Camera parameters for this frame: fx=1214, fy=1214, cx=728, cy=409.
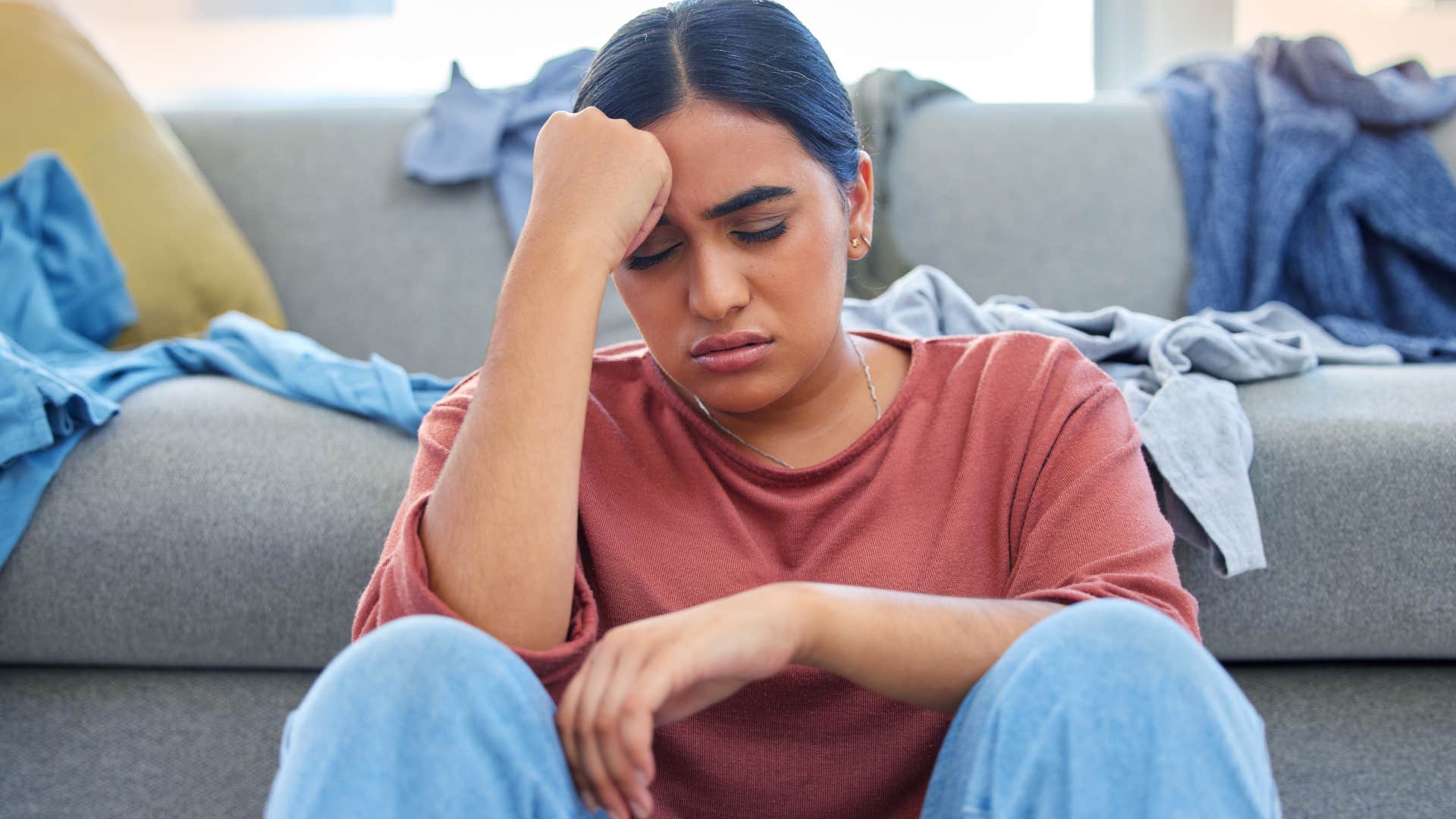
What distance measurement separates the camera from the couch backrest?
6.60ft

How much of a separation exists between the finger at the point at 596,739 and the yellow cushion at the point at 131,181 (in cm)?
149

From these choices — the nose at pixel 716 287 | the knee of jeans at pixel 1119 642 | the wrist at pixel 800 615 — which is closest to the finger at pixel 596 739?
the wrist at pixel 800 615

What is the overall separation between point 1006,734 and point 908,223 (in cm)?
151

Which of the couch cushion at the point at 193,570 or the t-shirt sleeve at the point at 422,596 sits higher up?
the t-shirt sleeve at the point at 422,596

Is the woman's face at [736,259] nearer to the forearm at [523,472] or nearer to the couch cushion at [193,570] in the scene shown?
the forearm at [523,472]

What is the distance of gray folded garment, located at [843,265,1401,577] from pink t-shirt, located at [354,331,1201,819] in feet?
0.89

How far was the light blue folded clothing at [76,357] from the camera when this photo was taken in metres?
1.33

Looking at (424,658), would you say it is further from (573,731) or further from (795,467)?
(795,467)

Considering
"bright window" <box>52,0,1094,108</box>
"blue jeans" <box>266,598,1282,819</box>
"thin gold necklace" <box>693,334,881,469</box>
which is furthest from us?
"bright window" <box>52,0,1094,108</box>

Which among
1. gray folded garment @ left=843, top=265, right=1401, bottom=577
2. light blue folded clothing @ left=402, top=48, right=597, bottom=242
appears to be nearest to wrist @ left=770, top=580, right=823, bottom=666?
gray folded garment @ left=843, top=265, right=1401, bottom=577

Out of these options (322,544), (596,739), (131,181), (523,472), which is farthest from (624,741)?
(131,181)

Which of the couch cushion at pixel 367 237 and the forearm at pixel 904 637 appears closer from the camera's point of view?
the forearm at pixel 904 637

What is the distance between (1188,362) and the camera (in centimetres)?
138

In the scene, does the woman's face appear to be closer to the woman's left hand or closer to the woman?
the woman
